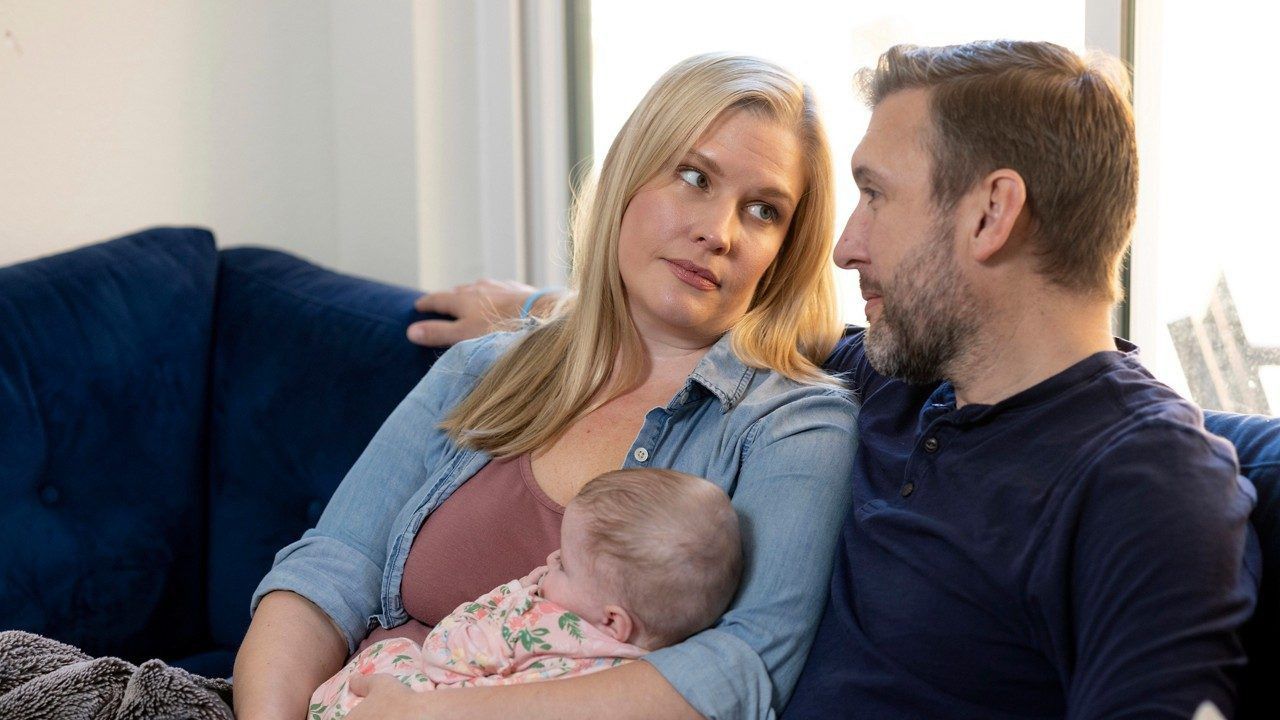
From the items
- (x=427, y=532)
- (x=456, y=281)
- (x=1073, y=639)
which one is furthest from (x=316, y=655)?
(x=456, y=281)

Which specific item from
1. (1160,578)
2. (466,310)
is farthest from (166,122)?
(1160,578)

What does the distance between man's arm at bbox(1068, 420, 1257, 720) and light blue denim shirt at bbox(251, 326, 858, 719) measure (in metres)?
0.35

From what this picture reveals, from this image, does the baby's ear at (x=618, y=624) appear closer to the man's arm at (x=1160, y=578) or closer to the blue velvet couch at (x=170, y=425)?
the man's arm at (x=1160, y=578)

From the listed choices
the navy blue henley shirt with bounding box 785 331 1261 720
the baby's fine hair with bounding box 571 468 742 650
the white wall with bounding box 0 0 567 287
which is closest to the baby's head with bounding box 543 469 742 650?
the baby's fine hair with bounding box 571 468 742 650

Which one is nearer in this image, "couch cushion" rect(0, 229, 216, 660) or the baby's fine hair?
the baby's fine hair

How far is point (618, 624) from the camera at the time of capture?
129cm

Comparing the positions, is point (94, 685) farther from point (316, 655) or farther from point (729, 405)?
point (729, 405)

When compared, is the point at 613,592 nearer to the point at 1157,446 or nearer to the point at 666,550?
the point at 666,550

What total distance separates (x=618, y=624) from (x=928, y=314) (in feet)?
1.63

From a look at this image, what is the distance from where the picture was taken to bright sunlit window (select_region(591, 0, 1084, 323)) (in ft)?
6.27

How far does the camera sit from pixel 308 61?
254 cm

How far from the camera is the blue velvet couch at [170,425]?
1.85m

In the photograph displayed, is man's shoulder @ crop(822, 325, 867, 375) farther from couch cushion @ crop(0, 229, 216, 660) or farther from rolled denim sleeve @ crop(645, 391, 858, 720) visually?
couch cushion @ crop(0, 229, 216, 660)

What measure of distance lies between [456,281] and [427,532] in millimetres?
1016
